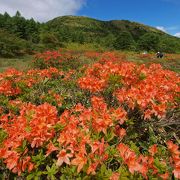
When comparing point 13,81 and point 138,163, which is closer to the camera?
point 138,163

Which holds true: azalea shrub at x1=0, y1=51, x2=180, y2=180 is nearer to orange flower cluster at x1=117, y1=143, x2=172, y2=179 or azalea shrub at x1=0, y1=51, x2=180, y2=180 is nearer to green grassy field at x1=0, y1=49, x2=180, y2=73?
orange flower cluster at x1=117, y1=143, x2=172, y2=179

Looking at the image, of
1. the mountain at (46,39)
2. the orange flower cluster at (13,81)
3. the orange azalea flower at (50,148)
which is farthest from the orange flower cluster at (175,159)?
the mountain at (46,39)

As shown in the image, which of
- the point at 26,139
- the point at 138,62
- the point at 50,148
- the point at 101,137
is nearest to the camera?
the point at 50,148

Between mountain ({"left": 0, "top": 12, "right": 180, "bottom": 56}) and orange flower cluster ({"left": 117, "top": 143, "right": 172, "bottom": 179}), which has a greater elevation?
orange flower cluster ({"left": 117, "top": 143, "right": 172, "bottom": 179})

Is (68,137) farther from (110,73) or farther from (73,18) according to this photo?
(73,18)

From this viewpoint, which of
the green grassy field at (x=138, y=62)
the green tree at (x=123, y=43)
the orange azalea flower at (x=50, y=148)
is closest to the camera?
the orange azalea flower at (x=50, y=148)

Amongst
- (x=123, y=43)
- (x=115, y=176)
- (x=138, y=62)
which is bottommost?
(x=123, y=43)

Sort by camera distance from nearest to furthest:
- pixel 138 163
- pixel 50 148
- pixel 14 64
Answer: pixel 138 163 → pixel 50 148 → pixel 14 64

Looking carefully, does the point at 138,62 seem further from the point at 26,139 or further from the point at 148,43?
the point at 148,43

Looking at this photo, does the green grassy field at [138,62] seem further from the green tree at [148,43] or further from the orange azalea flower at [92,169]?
the green tree at [148,43]

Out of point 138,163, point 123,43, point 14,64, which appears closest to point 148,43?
point 123,43

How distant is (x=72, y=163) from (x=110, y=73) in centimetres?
191

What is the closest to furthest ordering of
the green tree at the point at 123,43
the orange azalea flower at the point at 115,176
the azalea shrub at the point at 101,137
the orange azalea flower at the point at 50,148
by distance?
1. the orange azalea flower at the point at 115,176
2. the azalea shrub at the point at 101,137
3. the orange azalea flower at the point at 50,148
4. the green tree at the point at 123,43

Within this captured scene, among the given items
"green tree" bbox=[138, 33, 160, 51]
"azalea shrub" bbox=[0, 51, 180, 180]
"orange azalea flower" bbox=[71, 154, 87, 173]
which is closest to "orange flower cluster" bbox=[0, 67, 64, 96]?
"azalea shrub" bbox=[0, 51, 180, 180]
